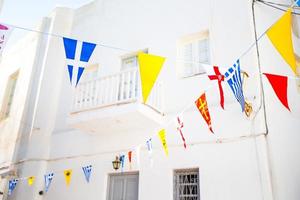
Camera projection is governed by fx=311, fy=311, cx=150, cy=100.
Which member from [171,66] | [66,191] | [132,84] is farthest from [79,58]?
[66,191]

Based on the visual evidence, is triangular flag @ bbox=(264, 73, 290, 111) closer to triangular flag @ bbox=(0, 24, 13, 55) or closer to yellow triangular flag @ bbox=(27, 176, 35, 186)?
triangular flag @ bbox=(0, 24, 13, 55)

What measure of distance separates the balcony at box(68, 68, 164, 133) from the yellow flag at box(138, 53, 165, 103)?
2.31 m

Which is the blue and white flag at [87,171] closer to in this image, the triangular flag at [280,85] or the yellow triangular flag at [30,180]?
the yellow triangular flag at [30,180]

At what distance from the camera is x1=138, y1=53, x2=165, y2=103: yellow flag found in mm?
5168

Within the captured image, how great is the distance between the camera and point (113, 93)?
8.02 metres

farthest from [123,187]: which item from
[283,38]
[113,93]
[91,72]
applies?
[283,38]

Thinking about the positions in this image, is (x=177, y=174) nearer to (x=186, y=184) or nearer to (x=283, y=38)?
(x=186, y=184)

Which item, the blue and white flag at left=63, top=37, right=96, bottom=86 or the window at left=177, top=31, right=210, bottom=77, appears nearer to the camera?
the blue and white flag at left=63, top=37, right=96, bottom=86

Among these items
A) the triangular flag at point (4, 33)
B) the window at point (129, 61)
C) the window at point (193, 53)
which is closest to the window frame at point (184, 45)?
the window at point (193, 53)

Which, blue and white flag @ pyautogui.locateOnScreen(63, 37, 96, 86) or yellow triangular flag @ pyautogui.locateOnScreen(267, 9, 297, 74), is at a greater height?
blue and white flag @ pyautogui.locateOnScreen(63, 37, 96, 86)

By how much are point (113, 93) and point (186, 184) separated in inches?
114

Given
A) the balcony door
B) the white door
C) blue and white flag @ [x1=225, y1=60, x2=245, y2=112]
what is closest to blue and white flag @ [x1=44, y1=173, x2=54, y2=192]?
the white door

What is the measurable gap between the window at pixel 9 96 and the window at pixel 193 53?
299 inches

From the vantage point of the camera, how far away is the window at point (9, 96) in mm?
12516
